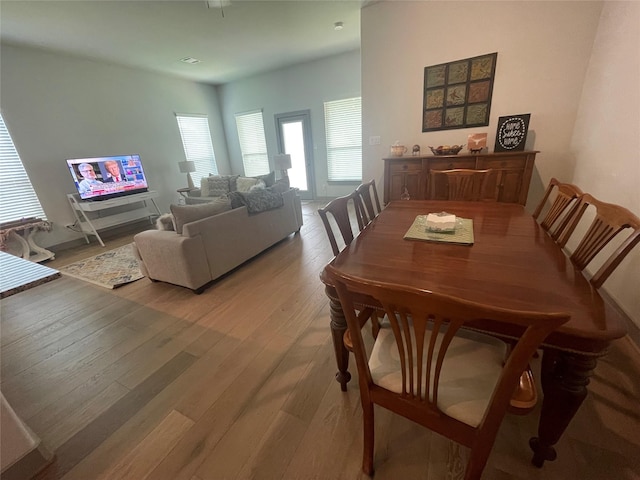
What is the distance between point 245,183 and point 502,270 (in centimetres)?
429

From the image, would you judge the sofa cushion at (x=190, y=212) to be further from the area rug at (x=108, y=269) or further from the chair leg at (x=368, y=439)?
the chair leg at (x=368, y=439)

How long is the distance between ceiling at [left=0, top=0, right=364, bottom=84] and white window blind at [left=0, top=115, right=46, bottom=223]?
1.33 metres

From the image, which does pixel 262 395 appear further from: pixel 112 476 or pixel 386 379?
pixel 386 379

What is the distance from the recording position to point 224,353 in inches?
66.8

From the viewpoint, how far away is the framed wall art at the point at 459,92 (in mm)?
2920

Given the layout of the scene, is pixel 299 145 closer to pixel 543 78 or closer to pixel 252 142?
pixel 252 142

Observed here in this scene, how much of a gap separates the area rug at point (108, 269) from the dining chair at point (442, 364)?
2944mm

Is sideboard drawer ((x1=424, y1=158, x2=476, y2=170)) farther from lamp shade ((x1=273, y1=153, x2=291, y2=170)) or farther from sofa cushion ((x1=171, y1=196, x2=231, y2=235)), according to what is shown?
lamp shade ((x1=273, y1=153, x2=291, y2=170))

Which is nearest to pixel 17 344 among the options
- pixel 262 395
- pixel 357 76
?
pixel 262 395

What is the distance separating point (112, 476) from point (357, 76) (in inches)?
226

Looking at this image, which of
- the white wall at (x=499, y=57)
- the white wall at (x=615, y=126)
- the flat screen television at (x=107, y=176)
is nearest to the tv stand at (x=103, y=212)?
the flat screen television at (x=107, y=176)

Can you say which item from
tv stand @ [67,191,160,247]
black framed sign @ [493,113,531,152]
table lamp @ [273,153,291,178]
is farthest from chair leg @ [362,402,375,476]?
table lamp @ [273,153,291,178]

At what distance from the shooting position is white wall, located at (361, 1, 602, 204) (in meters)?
2.58

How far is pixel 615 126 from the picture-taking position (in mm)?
1995
